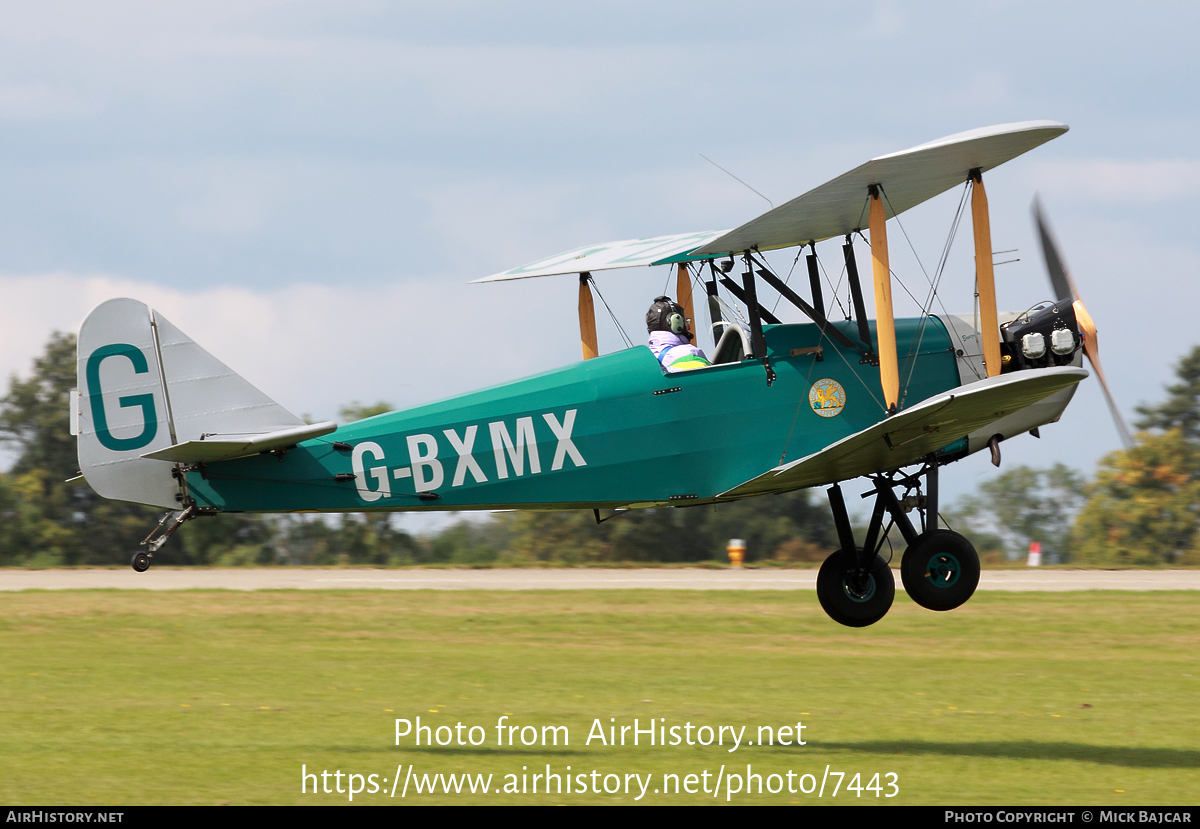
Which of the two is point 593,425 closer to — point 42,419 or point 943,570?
point 943,570

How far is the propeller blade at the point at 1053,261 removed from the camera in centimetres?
1198

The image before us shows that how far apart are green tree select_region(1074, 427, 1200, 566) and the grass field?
16.3 meters

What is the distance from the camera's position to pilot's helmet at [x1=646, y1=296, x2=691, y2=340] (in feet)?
34.2

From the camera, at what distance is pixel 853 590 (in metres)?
11.5

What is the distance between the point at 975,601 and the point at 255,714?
666 inches

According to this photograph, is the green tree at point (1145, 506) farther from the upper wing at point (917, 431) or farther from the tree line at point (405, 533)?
the upper wing at point (917, 431)

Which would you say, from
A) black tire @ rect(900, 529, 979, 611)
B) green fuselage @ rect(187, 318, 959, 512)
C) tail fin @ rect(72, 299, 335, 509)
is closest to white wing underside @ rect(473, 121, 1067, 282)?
green fuselage @ rect(187, 318, 959, 512)

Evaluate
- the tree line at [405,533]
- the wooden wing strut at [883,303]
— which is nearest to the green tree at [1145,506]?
the tree line at [405,533]

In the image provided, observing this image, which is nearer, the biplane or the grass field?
the biplane

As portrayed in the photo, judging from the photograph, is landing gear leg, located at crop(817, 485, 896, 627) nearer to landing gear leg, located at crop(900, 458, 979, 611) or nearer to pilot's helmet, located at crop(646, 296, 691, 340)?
landing gear leg, located at crop(900, 458, 979, 611)

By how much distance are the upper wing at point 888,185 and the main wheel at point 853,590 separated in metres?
2.85

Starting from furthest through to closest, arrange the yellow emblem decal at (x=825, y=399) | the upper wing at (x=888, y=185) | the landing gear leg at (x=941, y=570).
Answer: the landing gear leg at (x=941, y=570) < the yellow emblem decal at (x=825, y=399) < the upper wing at (x=888, y=185)
